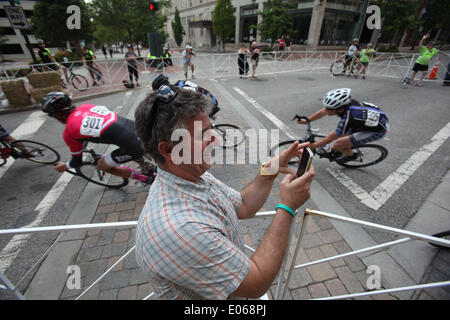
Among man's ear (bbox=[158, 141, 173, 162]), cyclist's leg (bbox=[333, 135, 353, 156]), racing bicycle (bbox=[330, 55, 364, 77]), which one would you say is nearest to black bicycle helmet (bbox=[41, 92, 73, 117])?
man's ear (bbox=[158, 141, 173, 162])

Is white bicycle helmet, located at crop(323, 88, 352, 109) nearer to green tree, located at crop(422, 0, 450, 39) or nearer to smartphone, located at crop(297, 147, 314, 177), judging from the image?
smartphone, located at crop(297, 147, 314, 177)

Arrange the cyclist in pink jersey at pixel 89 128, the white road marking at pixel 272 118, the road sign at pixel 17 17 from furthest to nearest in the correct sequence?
the road sign at pixel 17 17
the white road marking at pixel 272 118
the cyclist in pink jersey at pixel 89 128

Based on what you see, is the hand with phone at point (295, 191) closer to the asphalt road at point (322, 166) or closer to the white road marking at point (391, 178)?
the asphalt road at point (322, 166)

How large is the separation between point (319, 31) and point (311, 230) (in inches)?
1258

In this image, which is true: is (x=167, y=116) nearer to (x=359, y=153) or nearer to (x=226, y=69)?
(x=359, y=153)

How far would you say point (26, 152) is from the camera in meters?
4.62

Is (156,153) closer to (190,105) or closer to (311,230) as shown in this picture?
(190,105)

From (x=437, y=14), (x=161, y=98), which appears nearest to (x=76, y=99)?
(x=161, y=98)

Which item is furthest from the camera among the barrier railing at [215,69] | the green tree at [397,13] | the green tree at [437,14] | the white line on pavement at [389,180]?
the green tree at [437,14]

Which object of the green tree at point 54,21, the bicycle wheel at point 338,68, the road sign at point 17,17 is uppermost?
the green tree at point 54,21

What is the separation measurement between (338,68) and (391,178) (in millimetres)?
14509

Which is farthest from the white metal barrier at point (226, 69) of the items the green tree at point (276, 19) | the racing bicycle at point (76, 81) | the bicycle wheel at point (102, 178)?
the bicycle wheel at point (102, 178)

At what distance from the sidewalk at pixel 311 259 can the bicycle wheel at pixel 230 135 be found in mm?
2130

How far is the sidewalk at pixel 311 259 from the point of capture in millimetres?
2303
